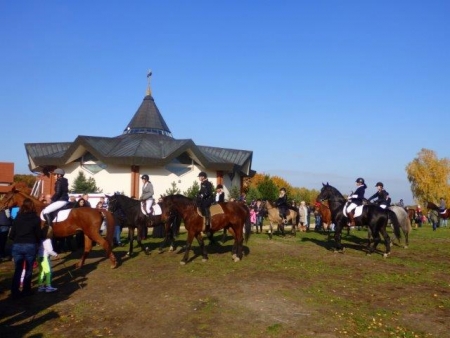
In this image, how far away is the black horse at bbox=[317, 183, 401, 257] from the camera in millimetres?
13508

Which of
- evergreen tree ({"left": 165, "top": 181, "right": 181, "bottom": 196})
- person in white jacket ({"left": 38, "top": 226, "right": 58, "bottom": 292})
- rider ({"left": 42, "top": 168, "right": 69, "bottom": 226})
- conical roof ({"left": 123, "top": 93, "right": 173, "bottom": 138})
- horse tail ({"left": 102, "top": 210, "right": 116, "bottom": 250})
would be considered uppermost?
conical roof ({"left": 123, "top": 93, "right": 173, "bottom": 138})

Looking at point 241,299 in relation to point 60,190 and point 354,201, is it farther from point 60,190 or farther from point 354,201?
point 354,201

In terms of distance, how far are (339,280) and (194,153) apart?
29784 mm

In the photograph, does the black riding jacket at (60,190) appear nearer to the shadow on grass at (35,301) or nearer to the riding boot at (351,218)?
the shadow on grass at (35,301)

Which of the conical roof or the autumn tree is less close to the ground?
the conical roof

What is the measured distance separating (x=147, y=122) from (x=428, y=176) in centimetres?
4160

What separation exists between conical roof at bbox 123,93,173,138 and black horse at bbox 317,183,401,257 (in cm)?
3465

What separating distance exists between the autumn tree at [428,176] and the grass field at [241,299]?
48.3 meters

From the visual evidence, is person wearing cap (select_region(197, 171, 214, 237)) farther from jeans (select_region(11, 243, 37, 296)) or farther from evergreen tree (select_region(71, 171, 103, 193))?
evergreen tree (select_region(71, 171, 103, 193))

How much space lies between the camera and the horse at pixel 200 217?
12.1 meters

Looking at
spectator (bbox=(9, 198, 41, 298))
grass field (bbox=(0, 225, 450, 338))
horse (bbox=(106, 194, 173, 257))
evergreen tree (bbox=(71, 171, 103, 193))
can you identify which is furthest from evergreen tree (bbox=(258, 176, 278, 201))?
spectator (bbox=(9, 198, 41, 298))

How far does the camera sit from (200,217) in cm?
1223

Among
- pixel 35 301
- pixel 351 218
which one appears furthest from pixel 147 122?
pixel 35 301

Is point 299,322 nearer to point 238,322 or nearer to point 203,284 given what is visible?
point 238,322
